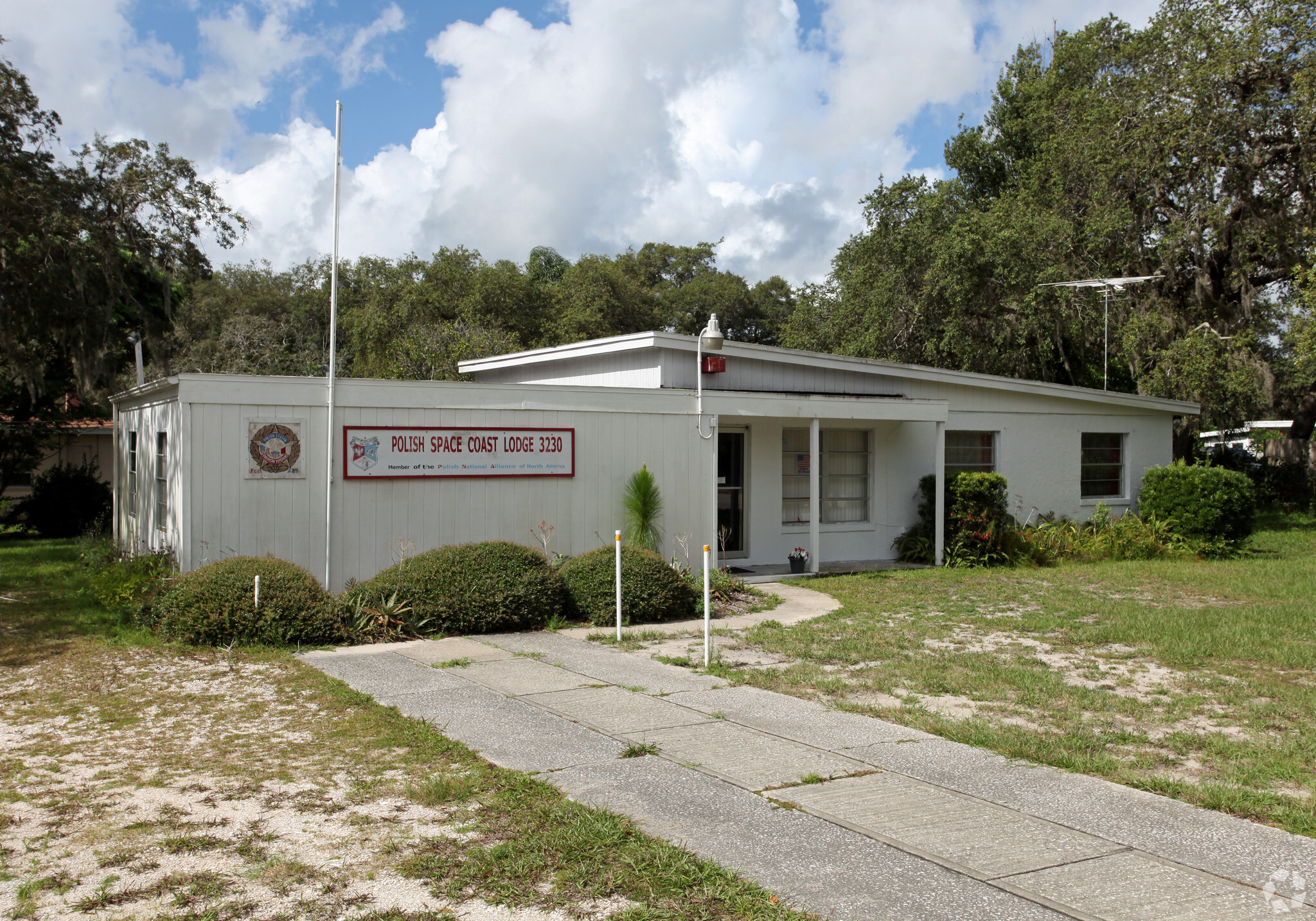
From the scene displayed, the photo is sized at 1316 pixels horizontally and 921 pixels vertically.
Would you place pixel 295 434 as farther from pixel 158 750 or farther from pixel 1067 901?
pixel 1067 901

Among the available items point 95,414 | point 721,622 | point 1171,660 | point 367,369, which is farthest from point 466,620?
point 367,369

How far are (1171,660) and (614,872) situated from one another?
672 centimetres

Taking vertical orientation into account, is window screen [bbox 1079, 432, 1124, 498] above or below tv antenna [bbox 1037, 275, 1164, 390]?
below

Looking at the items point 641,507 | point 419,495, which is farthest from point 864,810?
point 641,507

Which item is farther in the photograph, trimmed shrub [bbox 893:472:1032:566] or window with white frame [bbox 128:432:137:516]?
trimmed shrub [bbox 893:472:1032:566]

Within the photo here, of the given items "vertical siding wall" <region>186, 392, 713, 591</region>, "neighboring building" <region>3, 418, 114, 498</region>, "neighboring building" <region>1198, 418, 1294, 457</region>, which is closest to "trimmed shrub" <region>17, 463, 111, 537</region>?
"neighboring building" <region>3, 418, 114, 498</region>

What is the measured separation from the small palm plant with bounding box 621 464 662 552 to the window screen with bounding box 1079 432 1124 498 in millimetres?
9723

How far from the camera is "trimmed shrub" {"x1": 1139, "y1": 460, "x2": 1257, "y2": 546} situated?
17.7 m

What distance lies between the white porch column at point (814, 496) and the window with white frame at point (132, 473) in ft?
30.9

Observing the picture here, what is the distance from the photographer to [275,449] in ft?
35.9

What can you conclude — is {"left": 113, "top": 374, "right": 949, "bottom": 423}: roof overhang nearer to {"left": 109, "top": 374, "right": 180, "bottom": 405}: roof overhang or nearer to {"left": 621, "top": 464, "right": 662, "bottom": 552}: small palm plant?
{"left": 109, "top": 374, "right": 180, "bottom": 405}: roof overhang

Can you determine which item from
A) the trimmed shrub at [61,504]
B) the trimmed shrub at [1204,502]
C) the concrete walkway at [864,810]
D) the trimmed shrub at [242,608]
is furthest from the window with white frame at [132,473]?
the trimmed shrub at [1204,502]

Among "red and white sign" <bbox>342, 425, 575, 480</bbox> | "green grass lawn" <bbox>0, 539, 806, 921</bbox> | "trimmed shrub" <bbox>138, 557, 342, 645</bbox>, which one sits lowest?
"green grass lawn" <bbox>0, 539, 806, 921</bbox>

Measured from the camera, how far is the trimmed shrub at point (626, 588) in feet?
36.1
